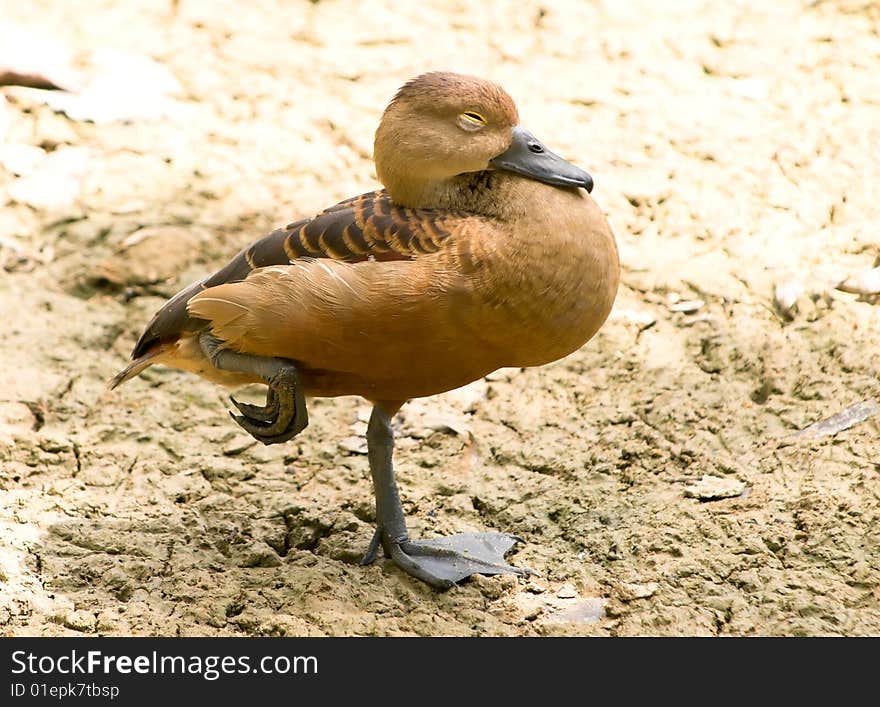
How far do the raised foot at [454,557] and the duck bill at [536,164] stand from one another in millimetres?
1173

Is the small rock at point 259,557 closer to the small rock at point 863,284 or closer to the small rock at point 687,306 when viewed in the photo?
the small rock at point 687,306

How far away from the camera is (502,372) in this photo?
189 inches

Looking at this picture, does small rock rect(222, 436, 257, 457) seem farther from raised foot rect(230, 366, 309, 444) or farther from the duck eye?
the duck eye

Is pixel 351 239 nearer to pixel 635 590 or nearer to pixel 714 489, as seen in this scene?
pixel 635 590

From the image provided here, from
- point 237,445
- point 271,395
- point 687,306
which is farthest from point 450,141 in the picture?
point 687,306

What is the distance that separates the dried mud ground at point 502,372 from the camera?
363cm

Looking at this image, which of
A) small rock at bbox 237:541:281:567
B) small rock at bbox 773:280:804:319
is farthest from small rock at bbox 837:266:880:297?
small rock at bbox 237:541:281:567

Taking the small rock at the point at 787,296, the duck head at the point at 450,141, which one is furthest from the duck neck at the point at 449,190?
the small rock at the point at 787,296

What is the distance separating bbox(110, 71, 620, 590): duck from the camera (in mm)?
3389

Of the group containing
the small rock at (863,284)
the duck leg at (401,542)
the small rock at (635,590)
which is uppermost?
the small rock at (863,284)

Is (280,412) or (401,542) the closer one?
(280,412)

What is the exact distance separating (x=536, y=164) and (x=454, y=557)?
1.25 metres

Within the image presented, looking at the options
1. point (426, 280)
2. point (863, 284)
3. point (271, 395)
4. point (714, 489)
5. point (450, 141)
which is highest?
point (450, 141)

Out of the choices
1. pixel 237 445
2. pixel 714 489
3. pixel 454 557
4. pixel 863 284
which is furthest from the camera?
pixel 863 284
